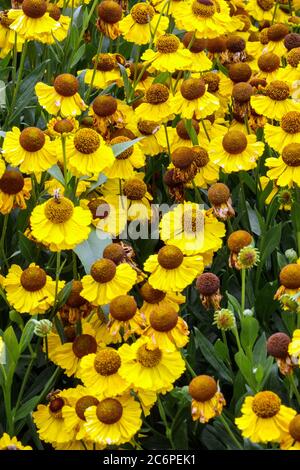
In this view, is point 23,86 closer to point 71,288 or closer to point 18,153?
point 18,153

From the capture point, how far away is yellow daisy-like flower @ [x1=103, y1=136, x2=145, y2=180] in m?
2.18

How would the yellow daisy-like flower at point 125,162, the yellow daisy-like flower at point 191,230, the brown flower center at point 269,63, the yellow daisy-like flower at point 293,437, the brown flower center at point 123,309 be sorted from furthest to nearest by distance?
the brown flower center at point 269,63 < the yellow daisy-like flower at point 125,162 < the yellow daisy-like flower at point 191,230 < the brown flower center at point 123,309 < the yellow daisy-like flower at point 293,437

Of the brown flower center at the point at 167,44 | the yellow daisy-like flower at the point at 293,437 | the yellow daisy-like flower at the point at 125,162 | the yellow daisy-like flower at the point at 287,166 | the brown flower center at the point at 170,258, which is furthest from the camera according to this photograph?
the brown flower center at the point at 167,44

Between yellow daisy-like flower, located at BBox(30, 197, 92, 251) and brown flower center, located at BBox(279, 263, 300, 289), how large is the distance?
1.19 ft

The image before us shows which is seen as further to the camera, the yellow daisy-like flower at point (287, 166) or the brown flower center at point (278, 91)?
the brown flower center at point (278, 91)

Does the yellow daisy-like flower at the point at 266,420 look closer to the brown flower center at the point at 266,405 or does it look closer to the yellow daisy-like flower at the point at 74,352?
the brown flower center at the point at 266,405

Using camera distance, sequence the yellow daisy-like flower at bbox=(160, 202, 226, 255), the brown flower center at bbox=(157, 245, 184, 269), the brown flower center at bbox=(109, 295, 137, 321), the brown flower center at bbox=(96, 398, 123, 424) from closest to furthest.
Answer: the brown flower center at bbox=(96, 398, 123, 424) → the brown flower center at bbox=(109, 295, 137, 321) → the brown flower center at bbox=(157, 245, 184, 269) → the yellow daisy-like flower at bbox=(160, 202, 226, 255)

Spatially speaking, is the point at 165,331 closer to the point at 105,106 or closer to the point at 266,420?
the point at 266,420

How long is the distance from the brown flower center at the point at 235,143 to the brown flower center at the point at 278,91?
0.16 meters

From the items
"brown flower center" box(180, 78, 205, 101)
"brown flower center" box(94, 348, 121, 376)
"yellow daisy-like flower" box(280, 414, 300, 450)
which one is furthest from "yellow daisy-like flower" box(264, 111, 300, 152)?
"yellow daisy-like flower" box(280, 414, 300, 450)

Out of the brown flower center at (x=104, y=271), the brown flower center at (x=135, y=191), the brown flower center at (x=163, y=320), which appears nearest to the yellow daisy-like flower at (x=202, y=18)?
the brown flower center at (x=135, y=191)

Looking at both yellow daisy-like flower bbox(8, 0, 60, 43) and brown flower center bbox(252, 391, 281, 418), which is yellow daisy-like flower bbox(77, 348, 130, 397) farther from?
yellow daisy-like flower bbox(8, 0, 60, 43)

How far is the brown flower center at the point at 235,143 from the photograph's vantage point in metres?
2.15
